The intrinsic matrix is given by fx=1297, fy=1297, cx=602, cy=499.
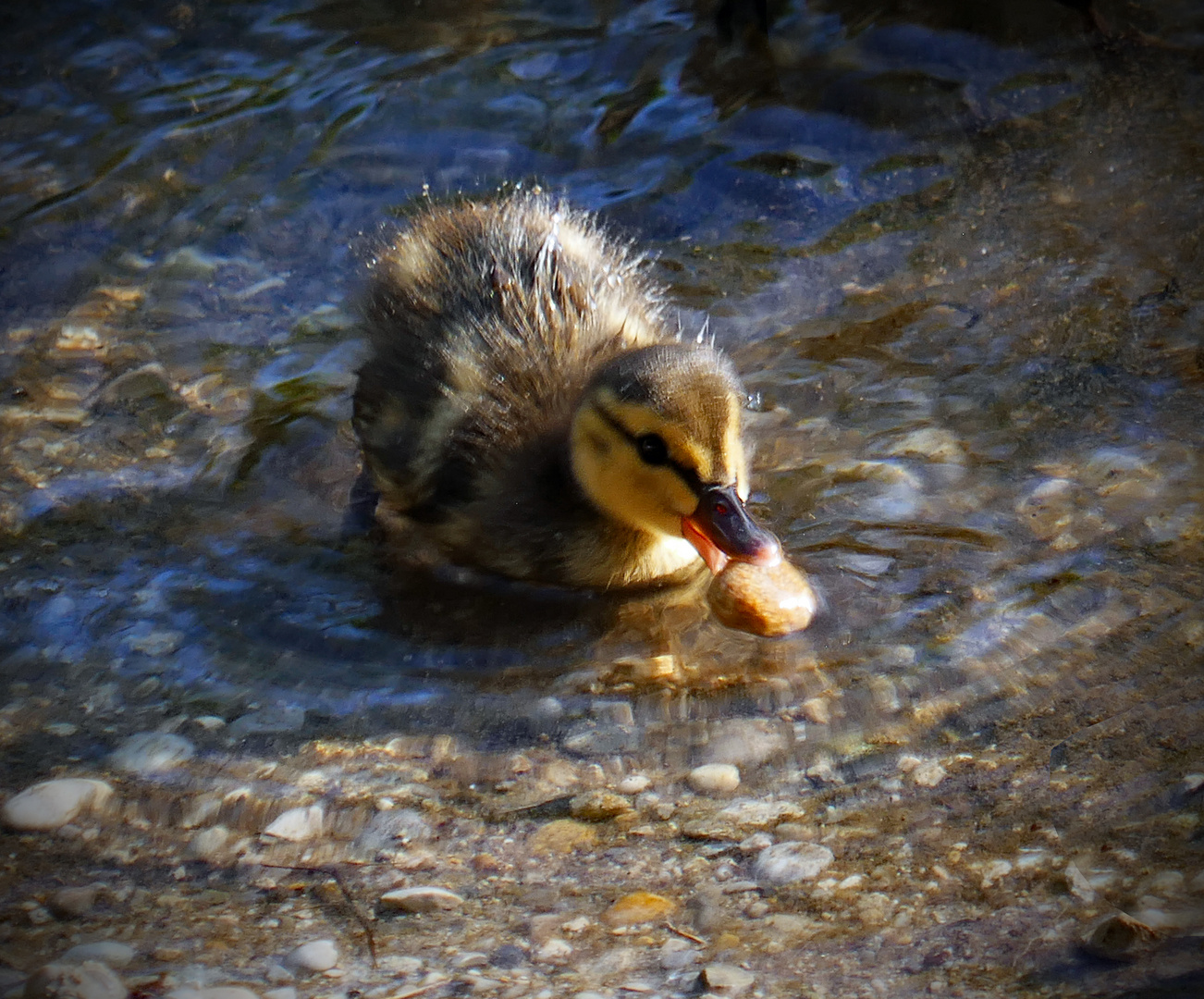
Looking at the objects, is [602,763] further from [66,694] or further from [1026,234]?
[1026,234]

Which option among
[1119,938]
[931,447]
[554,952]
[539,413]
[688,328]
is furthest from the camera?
[688,328]

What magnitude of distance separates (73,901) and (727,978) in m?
1.12

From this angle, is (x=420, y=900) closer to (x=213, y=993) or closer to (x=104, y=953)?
(x=213, y=993)

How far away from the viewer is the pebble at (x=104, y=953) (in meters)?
2.05

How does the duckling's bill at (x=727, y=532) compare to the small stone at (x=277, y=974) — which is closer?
the small stone at (x=277, y=974)

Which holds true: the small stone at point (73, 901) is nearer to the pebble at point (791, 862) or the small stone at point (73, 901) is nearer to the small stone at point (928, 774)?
the pebble at point (791, 862)

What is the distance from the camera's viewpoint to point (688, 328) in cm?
430

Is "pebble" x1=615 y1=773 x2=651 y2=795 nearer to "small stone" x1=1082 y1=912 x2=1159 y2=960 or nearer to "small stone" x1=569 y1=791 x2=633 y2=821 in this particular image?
"small stone" x1=569 y1=791 x2=633 y2=821

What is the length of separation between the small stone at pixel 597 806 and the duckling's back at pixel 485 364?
35.7 inches

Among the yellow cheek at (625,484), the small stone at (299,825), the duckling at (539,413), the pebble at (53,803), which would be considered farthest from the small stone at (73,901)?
the yellow cheek at (625,484)

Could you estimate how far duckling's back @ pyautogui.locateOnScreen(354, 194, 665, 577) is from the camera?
334 centimetres

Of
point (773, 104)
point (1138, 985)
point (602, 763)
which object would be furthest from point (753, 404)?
point (1138, 985)

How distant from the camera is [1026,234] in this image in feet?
14.5

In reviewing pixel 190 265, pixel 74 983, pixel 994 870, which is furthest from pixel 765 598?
pixel 190 265
